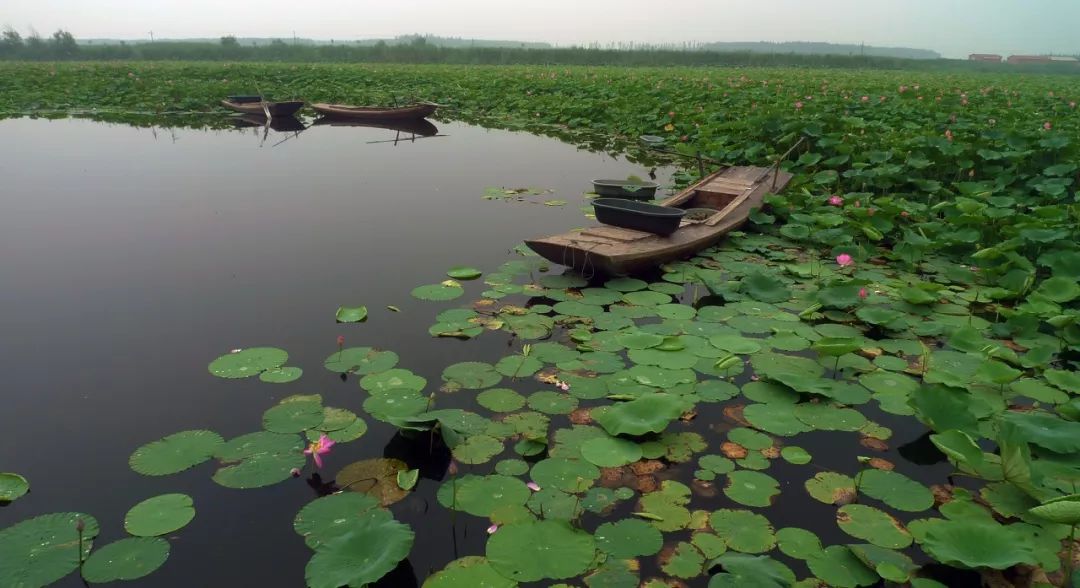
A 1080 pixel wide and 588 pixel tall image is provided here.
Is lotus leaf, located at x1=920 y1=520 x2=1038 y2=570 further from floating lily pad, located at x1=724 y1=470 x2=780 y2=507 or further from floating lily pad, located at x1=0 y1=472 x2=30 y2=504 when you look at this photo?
floating lily pad, located at x1=0 y1=472 x2=30 y2=504

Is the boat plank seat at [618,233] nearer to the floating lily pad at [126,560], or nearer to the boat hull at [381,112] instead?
the floating lily pad at [126,560]

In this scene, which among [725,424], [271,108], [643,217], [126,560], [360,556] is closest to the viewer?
[360,556]

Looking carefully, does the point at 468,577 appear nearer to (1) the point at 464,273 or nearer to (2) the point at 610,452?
(2) the point at 610,452

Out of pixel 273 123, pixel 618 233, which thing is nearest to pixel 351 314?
pixel 618 233

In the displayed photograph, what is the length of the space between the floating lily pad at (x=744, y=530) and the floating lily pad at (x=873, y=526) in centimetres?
27

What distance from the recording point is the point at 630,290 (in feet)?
14.3

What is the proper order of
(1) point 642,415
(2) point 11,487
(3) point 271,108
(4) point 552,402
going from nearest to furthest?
(2) point 11,487 → (1) point 642,415 → (4) point 552,402 → (3) point 271,108

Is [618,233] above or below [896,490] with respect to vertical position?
above

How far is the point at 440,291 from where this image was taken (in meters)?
4.36

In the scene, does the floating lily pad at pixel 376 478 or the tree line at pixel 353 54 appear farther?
the tree line at pixel 353 54

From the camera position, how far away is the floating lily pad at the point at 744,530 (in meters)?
2.05

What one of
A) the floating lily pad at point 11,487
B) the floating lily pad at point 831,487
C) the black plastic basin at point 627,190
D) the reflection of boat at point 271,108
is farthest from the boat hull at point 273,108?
the floating lily pad at point 831,487

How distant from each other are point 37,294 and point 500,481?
3.87m

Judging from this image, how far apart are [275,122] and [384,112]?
9.16ft
